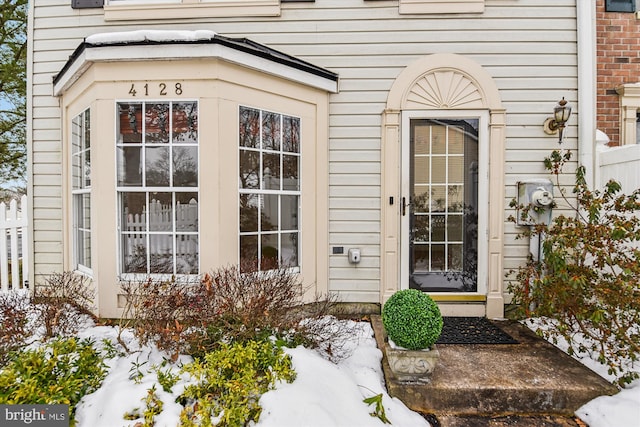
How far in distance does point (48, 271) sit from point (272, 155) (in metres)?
3.38

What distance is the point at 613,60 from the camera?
167 inches

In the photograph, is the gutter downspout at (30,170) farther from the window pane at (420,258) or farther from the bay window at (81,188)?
the window pane at (420,258)

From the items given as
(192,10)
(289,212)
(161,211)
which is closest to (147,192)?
(161,211)

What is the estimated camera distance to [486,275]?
12.7ft

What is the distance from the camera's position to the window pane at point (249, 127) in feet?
11.1

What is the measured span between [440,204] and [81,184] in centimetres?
444

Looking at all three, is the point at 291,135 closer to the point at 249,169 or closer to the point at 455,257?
the point at 249,169

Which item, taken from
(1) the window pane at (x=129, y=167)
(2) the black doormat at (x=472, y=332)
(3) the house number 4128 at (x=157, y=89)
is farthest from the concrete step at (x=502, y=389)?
(3) the house number 4128 at (x=157, y=89)

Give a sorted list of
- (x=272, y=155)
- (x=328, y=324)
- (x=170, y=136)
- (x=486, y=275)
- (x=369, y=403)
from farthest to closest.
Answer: (x=486, y=275), (x=272, y=155), (x=170, y=136), (x=328, y=324), (x=369, y=403)

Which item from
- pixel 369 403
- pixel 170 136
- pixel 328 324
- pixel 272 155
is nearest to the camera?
pixel 369 403

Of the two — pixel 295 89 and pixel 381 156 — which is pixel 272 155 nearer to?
pixel 295 89

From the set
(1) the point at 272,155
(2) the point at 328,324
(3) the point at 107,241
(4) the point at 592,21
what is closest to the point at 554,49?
(4) the point at 592,21

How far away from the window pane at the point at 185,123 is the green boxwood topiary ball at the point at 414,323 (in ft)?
8.51

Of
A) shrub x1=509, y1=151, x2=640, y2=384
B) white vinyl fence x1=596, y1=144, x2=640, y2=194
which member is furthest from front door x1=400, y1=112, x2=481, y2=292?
white vinyl fence x1=596, y1=144, x2=640, y2=194
